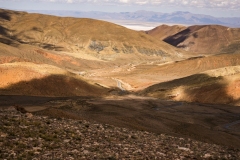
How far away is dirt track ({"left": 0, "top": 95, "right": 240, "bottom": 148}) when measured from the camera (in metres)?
26.0

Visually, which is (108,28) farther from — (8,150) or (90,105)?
(8,150)

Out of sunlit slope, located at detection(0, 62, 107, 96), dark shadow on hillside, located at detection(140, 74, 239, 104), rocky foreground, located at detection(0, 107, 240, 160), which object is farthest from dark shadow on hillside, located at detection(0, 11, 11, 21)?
rocky foreground, located at detection(0, 107, 240, 160)

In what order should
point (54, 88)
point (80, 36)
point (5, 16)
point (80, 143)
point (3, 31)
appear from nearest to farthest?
point (80, 143) < point (54, 88) < point (3, 31) < point (80, 36) < point (5, 16)

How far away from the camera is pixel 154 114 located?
37.1m

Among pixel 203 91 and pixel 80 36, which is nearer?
pixel 203 91

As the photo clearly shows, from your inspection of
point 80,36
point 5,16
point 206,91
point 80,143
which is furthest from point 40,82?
point 5,16

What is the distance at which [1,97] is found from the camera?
40.8 metres

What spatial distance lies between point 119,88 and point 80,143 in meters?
61.6

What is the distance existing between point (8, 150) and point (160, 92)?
187ft

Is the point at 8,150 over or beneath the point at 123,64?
over

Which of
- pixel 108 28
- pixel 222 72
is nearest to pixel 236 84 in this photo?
pixel 222 72

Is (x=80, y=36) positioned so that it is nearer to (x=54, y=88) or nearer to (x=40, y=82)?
(x=54, y=88)

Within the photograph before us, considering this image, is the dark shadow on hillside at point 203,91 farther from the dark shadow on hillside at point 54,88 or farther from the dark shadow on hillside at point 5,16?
the dark shadow on hillside at point 5,16

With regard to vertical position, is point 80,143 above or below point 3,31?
below
